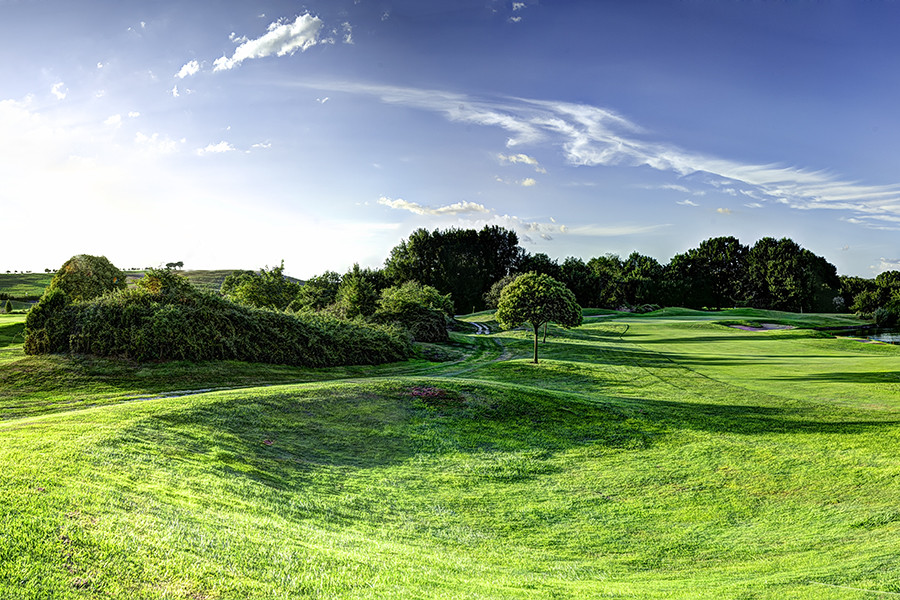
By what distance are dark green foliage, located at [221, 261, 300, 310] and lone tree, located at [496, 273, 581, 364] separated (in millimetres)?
21860

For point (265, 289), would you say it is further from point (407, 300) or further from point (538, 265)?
point (538, 265)

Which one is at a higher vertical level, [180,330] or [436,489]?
[180,330]

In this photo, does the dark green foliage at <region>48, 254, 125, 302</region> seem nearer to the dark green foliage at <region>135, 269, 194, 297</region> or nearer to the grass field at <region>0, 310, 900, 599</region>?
the dark green foliage at <region>135, 269, 194, 297</region>

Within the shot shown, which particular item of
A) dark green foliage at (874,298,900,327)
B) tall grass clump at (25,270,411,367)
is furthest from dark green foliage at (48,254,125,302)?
dark green foliage at (874,298,900,327)

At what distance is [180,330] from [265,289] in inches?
853

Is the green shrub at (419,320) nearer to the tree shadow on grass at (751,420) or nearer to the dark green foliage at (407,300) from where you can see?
the dark green foliage at (407,300)

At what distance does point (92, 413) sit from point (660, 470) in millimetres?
14501

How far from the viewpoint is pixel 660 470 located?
13227 mm

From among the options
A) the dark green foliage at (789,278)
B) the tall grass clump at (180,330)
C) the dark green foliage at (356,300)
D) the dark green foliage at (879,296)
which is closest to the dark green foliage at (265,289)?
the dark green foliage at (356,300)

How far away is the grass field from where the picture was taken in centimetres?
595

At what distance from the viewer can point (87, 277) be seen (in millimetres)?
29734

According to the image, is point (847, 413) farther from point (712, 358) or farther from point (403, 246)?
point (403, 246)

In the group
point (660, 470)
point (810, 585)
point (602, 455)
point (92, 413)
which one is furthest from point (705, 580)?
point (92, 413)

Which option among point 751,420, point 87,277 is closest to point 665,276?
point 751,420
